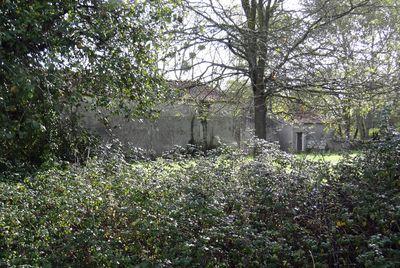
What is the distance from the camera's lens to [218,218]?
4.22m

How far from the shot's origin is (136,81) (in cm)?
739

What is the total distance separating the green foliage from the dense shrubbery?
1411mm

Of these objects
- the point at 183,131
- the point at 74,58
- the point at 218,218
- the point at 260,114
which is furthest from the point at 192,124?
the point at 218,218

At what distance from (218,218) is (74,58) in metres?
3.93

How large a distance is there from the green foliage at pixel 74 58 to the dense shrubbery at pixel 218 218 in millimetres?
1411

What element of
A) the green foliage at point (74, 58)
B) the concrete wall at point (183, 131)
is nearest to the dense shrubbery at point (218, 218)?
the green foliage at point (74, 58)

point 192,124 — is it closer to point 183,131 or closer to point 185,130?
point 185,130

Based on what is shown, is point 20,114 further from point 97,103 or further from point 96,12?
point 96,12

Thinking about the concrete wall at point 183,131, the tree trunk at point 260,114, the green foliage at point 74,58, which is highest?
the green foliage at point 74,58

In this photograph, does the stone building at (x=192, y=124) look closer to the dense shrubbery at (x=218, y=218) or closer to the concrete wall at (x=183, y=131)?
the concrete wall at (x=183, y=131)

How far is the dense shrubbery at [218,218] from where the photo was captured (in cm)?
392

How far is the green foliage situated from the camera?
606 cm

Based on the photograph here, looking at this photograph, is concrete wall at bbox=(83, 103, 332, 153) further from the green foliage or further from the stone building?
the green foliage

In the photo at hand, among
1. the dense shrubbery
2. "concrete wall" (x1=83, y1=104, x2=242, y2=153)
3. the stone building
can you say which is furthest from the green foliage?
"concrete wall" (x1=83, y1=104, x2=242, y2=153)
